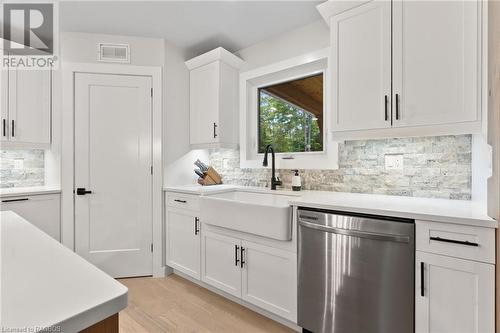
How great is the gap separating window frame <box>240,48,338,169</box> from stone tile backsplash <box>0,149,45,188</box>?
2.33m

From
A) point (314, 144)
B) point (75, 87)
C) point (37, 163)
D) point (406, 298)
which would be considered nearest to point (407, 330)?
point (406, 298)

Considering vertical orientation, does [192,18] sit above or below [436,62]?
above

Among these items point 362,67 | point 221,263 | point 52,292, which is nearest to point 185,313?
point 221,263

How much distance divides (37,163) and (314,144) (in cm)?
311

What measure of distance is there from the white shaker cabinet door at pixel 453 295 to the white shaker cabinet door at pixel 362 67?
0.89 m

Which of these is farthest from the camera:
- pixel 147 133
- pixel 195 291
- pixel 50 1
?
pixel 147 133

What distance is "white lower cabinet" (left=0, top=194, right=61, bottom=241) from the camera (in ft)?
8.20

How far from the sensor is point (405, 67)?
5.51 ft

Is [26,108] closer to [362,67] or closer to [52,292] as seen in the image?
[52,292]

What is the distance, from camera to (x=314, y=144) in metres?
2.63

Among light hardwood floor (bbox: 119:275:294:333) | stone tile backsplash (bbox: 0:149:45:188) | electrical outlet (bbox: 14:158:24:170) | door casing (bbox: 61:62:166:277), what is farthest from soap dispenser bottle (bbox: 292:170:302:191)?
electrical outlet (bbox: 14:158:24:170)

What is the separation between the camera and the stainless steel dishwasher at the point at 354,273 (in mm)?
1429

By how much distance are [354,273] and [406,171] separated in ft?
3.07

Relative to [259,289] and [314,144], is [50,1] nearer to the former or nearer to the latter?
[314,144]
